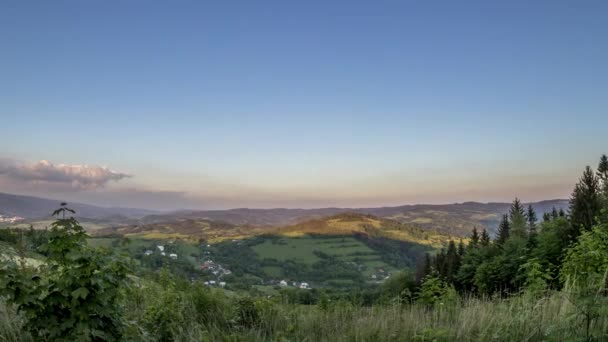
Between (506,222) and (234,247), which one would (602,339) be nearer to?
(506,222)

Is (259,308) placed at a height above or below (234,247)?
above

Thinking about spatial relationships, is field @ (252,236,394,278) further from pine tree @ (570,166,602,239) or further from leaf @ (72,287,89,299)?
leaf @ (72,287,89,299)

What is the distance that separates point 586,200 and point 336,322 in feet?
140

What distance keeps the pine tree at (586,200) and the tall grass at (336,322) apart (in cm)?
3384

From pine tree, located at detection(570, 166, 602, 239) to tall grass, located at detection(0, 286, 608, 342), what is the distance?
33.8 m

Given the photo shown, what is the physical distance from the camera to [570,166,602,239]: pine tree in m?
34.6

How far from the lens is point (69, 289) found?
385 cm

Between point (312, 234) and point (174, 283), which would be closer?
point (174, 283)

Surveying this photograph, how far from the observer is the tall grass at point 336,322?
483 cm

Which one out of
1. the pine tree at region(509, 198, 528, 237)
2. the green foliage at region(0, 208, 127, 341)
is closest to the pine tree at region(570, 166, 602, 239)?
the pine tree at region(509, 198, 528, 237)

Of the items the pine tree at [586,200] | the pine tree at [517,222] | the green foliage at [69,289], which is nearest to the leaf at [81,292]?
the green foliage at [69,289]

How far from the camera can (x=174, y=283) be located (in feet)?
26.4

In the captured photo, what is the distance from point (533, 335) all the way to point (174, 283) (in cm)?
634

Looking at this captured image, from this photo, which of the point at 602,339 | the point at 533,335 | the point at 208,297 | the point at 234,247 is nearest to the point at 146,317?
the point at 208,297
